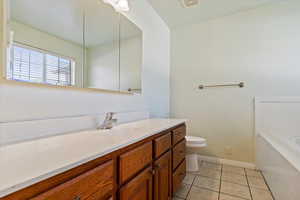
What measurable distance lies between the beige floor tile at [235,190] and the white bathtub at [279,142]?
24cm

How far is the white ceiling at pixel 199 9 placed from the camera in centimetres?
206

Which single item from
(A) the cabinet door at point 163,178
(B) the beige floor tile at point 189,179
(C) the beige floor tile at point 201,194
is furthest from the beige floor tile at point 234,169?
(A) the cabinet door at point 163,178

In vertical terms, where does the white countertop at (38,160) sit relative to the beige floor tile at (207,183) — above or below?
above

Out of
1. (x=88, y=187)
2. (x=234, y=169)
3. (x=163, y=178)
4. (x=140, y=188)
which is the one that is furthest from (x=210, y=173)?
(x=88, y=187)

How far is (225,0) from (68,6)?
6.32ft

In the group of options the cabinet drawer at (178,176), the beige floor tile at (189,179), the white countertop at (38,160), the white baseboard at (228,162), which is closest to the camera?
the white countertop at (38,160)

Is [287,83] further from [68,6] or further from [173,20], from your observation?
[68,6]

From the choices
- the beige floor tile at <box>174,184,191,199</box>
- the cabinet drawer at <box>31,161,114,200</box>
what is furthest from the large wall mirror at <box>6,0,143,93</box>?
the beige floor tile at <box>174,184,191,199</box>

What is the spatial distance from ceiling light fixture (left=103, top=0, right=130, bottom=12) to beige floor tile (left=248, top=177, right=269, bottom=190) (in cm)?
235

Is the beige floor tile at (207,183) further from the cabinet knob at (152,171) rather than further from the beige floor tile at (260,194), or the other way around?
the cabinet knob at (152,171)

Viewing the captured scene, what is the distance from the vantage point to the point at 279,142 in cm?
162

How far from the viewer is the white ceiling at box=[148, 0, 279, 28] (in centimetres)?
206

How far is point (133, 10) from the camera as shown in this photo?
68.2 inches

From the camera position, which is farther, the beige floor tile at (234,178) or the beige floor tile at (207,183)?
the beige floor tile at (234,178)
